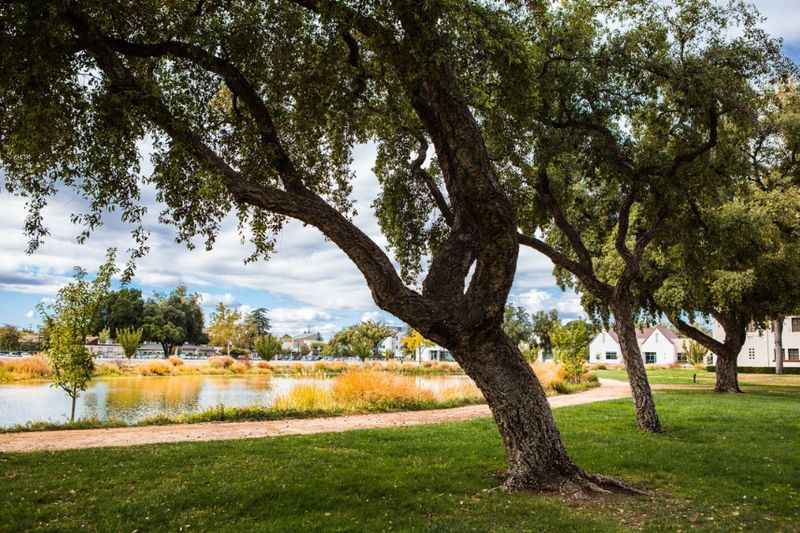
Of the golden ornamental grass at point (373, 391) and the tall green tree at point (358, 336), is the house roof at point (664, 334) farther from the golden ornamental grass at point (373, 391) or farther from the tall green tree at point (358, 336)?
the golden ornamental grass at point (373, 391)

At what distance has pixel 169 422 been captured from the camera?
46.8 feet

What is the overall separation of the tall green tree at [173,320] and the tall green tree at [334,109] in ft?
199

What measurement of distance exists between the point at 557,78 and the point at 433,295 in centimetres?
621

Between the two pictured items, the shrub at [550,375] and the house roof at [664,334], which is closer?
the shrub at [550,375]

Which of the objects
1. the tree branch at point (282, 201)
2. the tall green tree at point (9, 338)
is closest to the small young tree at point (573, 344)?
the tree branch at point (282, 201)

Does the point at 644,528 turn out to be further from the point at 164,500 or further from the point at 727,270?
the point at 727,270

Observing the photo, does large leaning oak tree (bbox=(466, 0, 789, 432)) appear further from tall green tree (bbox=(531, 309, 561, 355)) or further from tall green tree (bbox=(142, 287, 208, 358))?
tall green tree (bbox=(531, 309, 561, 355))

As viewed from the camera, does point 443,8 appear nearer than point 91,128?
Yes

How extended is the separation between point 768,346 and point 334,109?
62624mm

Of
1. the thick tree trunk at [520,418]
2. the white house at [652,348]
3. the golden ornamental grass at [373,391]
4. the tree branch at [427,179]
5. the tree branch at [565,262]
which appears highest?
the tree branch at [427,179]

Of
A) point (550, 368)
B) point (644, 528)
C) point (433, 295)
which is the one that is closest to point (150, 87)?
point (433, 295)

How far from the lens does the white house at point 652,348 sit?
7956cm

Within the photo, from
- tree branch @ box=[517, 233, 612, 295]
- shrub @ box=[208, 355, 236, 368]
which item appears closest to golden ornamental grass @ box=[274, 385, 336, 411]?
tree branch @ box=[517, 233, 612, 295]

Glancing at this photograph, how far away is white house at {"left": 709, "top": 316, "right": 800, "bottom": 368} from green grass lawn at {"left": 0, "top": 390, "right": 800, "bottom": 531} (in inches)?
1961
